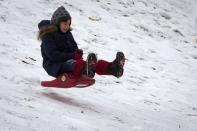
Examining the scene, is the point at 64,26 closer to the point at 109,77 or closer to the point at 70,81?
the point at 70,81

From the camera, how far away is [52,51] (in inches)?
225

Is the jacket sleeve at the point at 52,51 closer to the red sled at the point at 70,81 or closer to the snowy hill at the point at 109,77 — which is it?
the red sled at the point at 70,81

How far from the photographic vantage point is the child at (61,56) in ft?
18.5

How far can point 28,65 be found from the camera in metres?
7.05

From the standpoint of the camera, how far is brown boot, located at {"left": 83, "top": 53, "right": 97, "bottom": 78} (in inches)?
211

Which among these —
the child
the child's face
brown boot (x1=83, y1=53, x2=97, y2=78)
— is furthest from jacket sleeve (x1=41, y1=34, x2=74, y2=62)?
brown boot (x1=83, y1=53, x2=97, y2=78)

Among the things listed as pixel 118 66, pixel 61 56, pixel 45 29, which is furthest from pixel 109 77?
pixel 45 29

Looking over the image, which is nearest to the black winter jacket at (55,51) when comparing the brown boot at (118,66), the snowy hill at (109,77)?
the snowy hill at (109,77)

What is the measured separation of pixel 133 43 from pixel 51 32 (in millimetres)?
5057

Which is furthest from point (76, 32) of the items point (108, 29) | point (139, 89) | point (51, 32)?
point (51, 32)

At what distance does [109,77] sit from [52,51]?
2.57 metres

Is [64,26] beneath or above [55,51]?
above

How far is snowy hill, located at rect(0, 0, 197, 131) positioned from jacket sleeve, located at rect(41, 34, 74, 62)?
0.56 metres

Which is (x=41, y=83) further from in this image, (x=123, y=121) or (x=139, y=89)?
(x=139, y=89)
